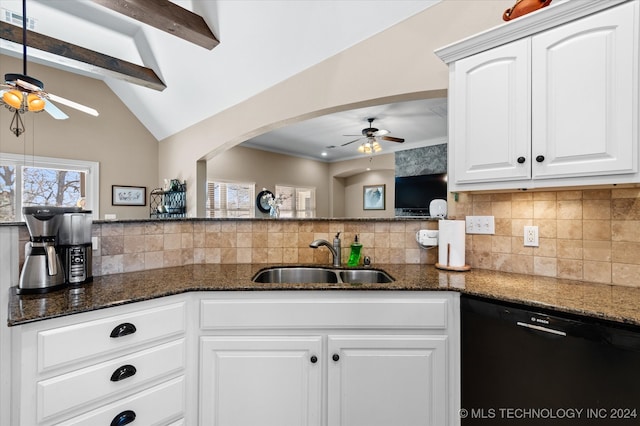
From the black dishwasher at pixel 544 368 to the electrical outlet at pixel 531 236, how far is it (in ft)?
2.12

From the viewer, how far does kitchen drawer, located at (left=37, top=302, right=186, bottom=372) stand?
42.3 inches

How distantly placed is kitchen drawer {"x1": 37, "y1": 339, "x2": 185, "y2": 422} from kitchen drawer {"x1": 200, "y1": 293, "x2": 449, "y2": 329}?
196 mm

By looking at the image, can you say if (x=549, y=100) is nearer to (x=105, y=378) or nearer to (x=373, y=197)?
(x=105, y=378)

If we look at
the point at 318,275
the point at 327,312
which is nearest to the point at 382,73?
the point at 318,275

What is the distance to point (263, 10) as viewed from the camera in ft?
8.38

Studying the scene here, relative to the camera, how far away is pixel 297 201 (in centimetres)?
720

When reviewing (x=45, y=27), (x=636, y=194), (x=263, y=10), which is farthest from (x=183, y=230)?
(x=45, y=27)

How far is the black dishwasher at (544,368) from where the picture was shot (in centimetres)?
103

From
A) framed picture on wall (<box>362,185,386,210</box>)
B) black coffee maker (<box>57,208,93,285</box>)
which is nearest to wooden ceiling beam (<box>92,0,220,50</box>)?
black coffee maker (<box>57,208,93,285</box>)

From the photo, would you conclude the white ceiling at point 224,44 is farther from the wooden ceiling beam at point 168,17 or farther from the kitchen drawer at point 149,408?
the kitchen drawer at point 149,408

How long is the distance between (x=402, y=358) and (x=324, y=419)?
47cm

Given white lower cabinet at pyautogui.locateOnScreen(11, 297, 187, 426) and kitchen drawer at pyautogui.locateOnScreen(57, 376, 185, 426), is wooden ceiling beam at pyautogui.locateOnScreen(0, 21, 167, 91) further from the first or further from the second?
kitchen drawer at pyautogui.locateOnScreen(57, 376, 185, 426)

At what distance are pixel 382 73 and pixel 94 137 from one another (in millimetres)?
4902

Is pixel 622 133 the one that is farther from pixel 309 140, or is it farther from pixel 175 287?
pixel 309 140
